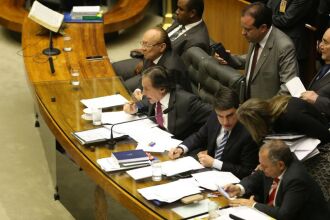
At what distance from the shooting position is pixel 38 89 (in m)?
5.97

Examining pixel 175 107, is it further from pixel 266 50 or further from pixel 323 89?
Result: pixel 323 89

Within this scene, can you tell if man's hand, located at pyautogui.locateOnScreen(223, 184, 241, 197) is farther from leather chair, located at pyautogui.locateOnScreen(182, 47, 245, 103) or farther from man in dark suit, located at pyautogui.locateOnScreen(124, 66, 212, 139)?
leather chair, located at pyautogui.locateOnScreen(182, 47, 245, 103)

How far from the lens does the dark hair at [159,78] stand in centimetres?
514

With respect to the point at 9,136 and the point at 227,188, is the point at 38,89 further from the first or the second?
the point at 227,188

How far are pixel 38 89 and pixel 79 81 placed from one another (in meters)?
0.38

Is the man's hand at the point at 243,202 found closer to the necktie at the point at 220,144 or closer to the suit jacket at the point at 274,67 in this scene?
the necktie at the point at 220,144

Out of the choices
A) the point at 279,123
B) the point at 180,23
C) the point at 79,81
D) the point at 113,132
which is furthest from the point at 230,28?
the point at 279,123

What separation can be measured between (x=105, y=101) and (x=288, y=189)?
2.23 metres

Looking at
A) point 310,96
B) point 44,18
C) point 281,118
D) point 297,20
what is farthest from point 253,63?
point 44,18

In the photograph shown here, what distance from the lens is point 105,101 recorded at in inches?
225

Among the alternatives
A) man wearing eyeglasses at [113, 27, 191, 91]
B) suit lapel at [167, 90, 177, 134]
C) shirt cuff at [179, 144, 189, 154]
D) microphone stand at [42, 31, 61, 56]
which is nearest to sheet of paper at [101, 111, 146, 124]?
suit lapel at [167, 90, 177, 134]

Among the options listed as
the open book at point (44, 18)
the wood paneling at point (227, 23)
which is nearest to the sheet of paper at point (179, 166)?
the open book at point (44, 18)

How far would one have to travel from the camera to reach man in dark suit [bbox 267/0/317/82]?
6.68 meters

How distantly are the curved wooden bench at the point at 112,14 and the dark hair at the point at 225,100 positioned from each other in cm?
491
